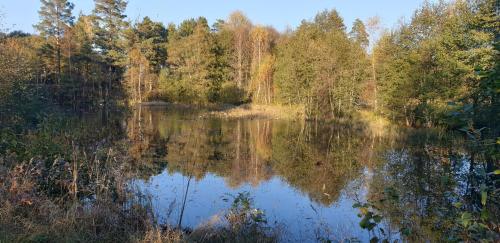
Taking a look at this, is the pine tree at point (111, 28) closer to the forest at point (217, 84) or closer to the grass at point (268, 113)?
the forest at point (217, 84)

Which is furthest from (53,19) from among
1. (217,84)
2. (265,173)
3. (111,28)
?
(265,173)

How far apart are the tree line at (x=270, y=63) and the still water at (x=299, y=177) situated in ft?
7.12

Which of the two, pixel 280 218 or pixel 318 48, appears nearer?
pixel 280 218

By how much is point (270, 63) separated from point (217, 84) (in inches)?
291

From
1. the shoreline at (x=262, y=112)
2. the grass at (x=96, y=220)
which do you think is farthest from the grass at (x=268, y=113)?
the grass at (x=96, y=220)

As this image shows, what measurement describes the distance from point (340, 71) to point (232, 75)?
61.2ft

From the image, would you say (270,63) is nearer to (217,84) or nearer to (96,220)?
(217,84)

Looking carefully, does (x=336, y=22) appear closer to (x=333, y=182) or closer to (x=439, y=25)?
(x=439, y=25)

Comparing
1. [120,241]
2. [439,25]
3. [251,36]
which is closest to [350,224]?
[120,241]

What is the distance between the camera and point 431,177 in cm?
1056

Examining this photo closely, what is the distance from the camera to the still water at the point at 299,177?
7.18 metres

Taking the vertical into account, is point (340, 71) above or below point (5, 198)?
above

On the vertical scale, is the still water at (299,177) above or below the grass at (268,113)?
below

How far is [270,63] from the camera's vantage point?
41.4 meters
